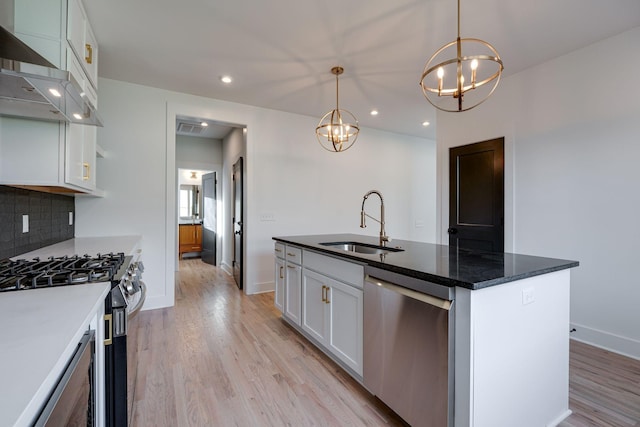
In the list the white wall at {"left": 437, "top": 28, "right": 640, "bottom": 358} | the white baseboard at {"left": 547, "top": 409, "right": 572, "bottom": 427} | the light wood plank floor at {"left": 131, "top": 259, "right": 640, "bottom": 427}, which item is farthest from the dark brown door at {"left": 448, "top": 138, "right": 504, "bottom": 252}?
the white baseboard at {"left": 547, "top": 409, "right": 572, "bottom": 427}

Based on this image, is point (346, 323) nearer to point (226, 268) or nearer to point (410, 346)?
point (410, 346)

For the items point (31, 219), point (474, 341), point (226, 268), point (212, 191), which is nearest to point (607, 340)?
point (474, 341)

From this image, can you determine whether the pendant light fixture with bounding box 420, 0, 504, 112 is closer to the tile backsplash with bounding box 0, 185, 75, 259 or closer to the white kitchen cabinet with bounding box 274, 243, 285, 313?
the white kitchen cabinet with bounding box 274, 243, 285, 313

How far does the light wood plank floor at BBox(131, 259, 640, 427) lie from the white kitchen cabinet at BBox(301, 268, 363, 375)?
0.62 feet

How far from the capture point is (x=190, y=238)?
771cm

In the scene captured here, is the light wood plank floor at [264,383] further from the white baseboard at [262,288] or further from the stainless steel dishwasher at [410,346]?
the white baseboard at [262,288]

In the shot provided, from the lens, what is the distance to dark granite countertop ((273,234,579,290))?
4.50ft

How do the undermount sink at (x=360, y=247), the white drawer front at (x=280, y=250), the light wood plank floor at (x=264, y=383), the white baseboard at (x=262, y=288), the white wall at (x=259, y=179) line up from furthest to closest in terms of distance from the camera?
the white baseboard at (x=262, y=288)
the white wall at (x=259, y=179)
the white drawer front at (x=280, y=250)
the undermount sink at (x=360, y=247)
the light wood plank floor at (x=264, y=383)

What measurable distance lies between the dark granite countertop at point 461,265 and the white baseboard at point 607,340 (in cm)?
165

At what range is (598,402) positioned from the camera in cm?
193

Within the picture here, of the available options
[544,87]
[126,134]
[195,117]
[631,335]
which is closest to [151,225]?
[126,134]

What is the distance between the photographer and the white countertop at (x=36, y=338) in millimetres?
539

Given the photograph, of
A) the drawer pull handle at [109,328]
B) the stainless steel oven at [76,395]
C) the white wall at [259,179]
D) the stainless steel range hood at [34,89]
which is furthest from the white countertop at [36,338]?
the white wall at [259,179]

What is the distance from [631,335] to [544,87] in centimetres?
245
